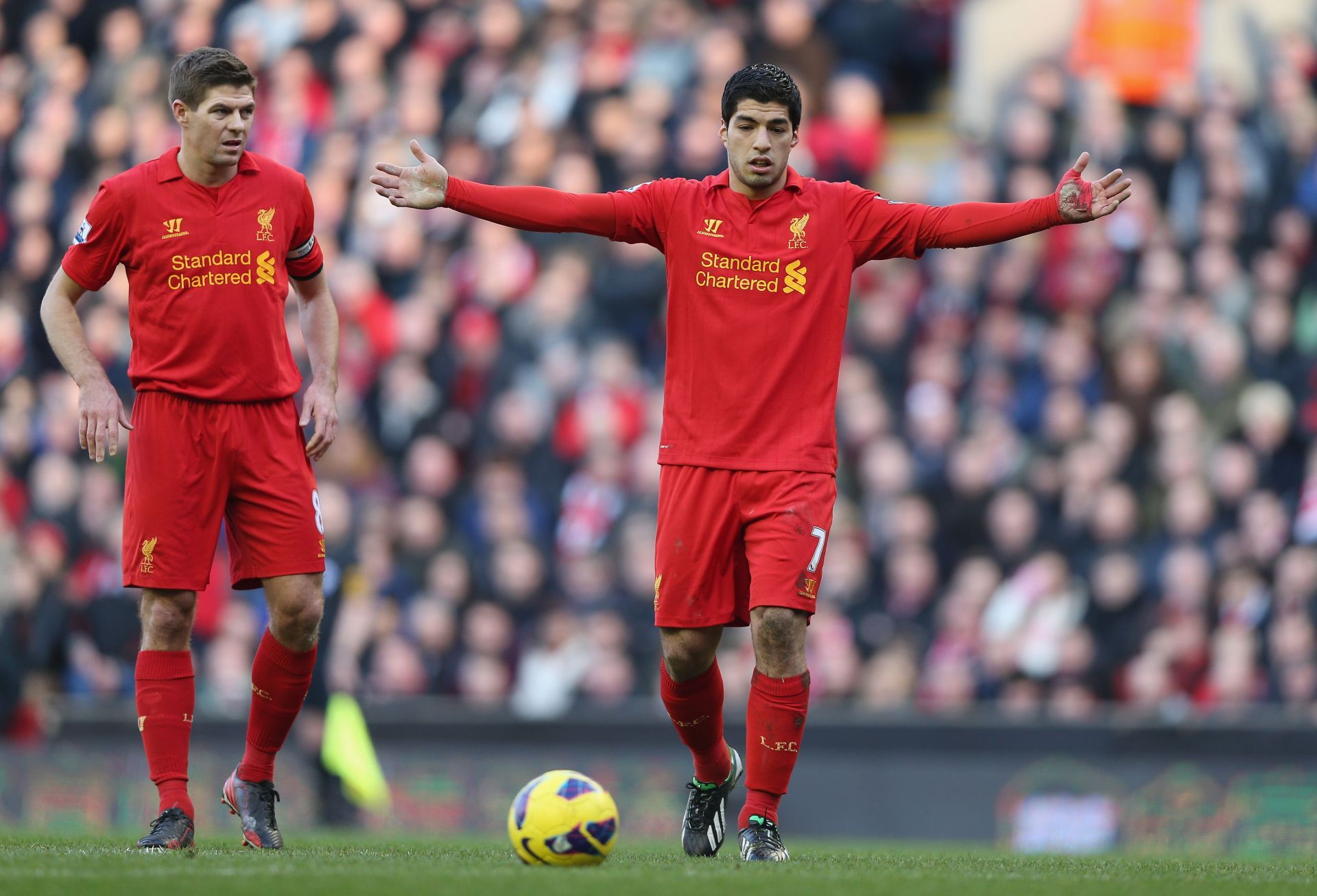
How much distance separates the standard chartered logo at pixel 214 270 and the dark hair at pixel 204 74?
543 mm

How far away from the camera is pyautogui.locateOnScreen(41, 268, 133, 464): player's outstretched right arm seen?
7.27 metres

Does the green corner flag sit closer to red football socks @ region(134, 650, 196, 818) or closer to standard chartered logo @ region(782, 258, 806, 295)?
red football socks @ region(134, 650, 196, 818)

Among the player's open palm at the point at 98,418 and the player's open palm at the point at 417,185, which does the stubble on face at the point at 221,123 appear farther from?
the player's open palm at the point at 98,418

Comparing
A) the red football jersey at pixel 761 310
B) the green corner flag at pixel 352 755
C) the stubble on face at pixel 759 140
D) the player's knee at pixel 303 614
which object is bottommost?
the green corner flag at pixel 352 755

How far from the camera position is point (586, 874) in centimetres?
649

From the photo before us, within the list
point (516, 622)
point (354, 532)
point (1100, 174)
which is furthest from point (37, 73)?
point (1100, 174)

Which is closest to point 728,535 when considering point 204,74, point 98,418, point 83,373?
point 98,418

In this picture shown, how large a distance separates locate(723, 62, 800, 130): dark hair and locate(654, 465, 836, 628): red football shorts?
4.27 feet

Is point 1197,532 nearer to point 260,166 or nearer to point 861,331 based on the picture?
point 861,331

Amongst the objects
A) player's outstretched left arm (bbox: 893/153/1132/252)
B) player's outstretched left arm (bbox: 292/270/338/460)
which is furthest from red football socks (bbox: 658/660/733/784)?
player's outstretched left arm (bbox: 893/153/1132/252)

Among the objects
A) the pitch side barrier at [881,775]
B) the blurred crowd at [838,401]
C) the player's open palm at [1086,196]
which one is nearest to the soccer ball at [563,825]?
the player's open palm at [1086,196]

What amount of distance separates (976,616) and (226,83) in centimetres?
619

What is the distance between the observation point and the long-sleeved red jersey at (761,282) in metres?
7.50

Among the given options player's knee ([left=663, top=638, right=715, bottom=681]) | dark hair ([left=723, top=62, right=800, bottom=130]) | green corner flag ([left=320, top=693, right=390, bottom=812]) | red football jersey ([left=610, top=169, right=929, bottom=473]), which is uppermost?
dark hair ([left=723, top=62, right=800, bottom=130])
